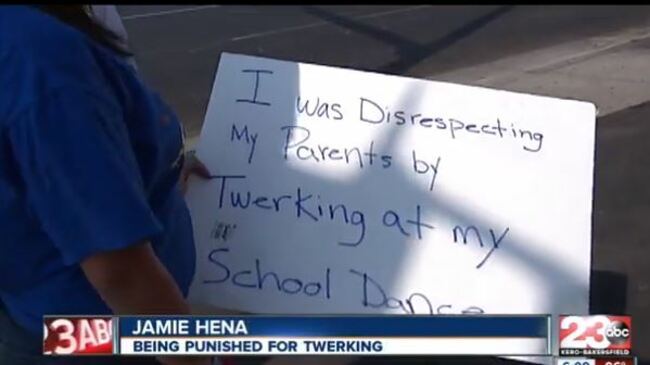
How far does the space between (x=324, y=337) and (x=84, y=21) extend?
2.00ft

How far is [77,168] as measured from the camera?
64.9 inches

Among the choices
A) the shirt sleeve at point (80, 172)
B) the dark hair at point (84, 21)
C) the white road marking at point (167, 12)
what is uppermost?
the white road marking at point (167, 12)

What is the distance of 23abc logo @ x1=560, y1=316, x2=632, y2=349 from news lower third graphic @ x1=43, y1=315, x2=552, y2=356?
3 centimetres

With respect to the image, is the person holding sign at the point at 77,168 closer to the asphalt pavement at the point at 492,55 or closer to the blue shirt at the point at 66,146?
the blue shirt at the point at 66,146

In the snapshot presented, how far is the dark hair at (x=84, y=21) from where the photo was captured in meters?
1.73

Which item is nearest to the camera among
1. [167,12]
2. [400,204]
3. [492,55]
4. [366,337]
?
[366,337]

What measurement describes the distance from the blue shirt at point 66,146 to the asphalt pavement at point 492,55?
10.4 ft

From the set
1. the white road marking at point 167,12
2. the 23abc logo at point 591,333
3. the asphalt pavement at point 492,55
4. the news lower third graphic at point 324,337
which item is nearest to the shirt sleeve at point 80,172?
the news lower third graphic at point 324,337

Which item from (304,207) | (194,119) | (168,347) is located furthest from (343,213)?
(194,119)

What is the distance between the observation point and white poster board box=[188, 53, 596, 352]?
8.07 feet

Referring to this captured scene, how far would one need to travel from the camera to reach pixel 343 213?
8.18 feet

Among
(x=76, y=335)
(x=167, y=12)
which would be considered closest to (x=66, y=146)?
(x=76, y=335)

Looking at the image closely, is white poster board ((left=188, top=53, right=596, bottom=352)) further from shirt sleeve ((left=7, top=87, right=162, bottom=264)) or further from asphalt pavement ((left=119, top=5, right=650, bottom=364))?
asphalt pavement ((left=119, top=5, right=650, bottom=364))

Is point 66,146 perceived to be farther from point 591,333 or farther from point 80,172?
point 591,333
